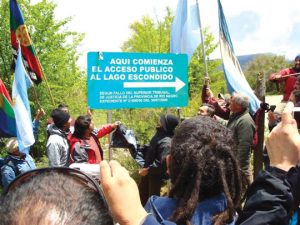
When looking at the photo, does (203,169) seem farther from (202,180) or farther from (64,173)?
(64,173)

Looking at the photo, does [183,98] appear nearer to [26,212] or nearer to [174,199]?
[174,199]

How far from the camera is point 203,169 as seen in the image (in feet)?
5.84

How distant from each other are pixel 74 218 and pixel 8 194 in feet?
0.57

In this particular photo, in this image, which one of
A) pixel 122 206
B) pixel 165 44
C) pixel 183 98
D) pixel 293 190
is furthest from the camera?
pixel 165 44

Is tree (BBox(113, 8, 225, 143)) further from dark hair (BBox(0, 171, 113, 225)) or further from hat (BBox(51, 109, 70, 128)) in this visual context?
dark hair (BBox(0, 171, 113, 225))

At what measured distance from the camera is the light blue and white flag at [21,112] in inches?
192

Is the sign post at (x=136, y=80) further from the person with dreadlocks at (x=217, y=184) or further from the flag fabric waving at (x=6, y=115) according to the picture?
the person with dreadlocks at (x=217, y=184)

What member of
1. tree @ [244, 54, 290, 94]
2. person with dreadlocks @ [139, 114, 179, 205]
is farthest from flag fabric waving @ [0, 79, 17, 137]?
tree @ [244, 54, 290, 94]

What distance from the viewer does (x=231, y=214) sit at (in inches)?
70.3

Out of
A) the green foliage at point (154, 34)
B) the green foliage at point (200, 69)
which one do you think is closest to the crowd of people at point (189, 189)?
the green foliage at point (154, 34)

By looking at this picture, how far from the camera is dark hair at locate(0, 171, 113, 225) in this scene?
2.80 ft

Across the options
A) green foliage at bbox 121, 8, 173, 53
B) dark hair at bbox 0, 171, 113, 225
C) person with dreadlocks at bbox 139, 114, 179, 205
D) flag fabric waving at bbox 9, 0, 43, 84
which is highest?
green foliage at bbox 121, 8, 173, 53

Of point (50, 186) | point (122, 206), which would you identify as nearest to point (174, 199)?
point (122, 206)

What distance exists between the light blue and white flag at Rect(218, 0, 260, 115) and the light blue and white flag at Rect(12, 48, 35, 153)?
297 cm
